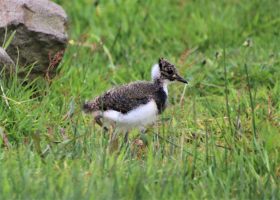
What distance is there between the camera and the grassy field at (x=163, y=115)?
545 centimetres

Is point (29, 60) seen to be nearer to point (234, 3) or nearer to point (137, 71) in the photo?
point (137, 71)

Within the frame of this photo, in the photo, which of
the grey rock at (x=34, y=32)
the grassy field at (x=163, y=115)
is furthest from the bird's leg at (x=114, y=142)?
the grey rock at (x=34, y=32)

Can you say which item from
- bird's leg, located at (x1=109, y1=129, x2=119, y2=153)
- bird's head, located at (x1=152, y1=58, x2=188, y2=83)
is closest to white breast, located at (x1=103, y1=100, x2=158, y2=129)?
bird's leg, located at (x1=109, y1=129, x2=119, y2=153)

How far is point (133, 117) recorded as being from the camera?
6684 millimetres

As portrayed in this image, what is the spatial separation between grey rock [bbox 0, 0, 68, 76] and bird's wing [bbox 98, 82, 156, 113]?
99cm

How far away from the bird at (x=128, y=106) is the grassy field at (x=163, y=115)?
0.13m

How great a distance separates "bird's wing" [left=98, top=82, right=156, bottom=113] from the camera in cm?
673

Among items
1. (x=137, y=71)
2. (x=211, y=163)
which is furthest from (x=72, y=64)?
(x=211, y=163)

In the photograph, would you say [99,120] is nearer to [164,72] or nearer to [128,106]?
[128,106]

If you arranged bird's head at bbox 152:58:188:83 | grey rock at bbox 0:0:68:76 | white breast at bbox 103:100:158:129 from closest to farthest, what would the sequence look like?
1. white breast at bbox 103:100:158:129
2. bird's head at bbox 152:58:188:83
3. grey rock at bbox 0:0:68:76

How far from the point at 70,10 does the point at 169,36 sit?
1.40 meters

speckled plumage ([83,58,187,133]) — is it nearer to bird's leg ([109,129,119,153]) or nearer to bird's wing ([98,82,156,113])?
bird's wing ([98,82,156,113])

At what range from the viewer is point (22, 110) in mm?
6812

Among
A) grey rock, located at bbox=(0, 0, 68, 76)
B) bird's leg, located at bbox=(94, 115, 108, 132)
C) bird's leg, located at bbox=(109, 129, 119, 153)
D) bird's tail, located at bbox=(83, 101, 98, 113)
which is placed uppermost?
grey rock, located at bbox=(0, 0, 68, 76)
